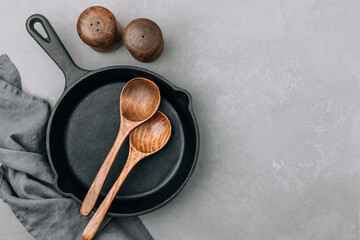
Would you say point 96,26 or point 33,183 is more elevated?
point 96,26

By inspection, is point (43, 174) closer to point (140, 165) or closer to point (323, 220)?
point (140, 165)

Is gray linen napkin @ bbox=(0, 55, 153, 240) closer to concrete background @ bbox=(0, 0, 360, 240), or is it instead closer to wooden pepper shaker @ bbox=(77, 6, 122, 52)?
concrete background @ bbox=(0, 0, 360, 240)

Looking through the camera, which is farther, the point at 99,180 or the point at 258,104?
the point at 258,104

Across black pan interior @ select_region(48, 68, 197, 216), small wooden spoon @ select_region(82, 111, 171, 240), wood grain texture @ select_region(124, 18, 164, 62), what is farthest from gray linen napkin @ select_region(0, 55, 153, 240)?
wood grain texture @ select_region(124, 18, 164, 62)

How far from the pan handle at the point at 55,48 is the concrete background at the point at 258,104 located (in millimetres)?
98

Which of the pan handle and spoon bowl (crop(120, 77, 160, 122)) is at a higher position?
Result: the pan handle

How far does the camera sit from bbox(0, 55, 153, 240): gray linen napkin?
0.68 m

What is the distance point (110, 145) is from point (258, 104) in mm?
362

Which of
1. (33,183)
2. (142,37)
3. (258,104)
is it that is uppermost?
(142,37)

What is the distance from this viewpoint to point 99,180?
2.03 ft

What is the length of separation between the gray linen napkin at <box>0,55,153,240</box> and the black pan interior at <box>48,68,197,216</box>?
A: 4 cm

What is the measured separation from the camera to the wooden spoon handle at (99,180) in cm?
61

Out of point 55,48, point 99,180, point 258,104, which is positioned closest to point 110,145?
point 99,180

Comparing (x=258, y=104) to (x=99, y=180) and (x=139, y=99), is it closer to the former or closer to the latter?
(x=139, y=99)
